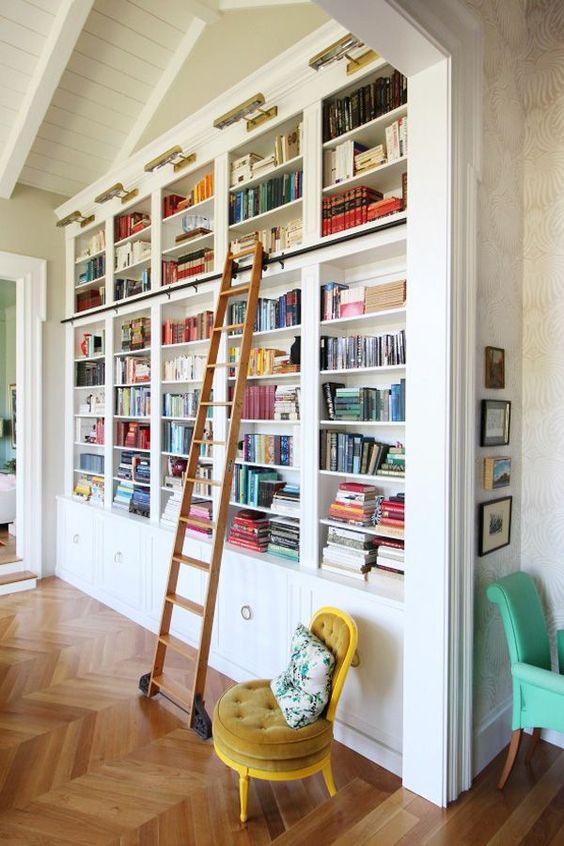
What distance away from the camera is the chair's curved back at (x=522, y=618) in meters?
2.19

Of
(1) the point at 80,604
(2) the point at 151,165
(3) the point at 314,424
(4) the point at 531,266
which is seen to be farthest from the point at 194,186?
(1) the point at 80,604

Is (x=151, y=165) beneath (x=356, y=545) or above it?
above

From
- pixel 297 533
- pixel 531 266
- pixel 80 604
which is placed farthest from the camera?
pixel 80 604

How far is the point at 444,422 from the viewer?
2061mm

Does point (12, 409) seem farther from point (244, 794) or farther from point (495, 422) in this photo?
point (495, 422)

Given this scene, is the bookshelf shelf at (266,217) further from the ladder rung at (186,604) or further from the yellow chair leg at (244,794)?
the yellow chair leg at (244,794)

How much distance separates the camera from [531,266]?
8.42 ft

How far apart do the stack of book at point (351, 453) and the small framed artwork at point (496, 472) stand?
0.43 m

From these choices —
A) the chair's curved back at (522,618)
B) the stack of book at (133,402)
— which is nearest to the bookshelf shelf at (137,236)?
the stack of book at (133,402)

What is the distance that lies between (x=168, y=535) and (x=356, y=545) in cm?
158

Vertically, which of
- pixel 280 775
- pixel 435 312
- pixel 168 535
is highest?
pixel 435 312

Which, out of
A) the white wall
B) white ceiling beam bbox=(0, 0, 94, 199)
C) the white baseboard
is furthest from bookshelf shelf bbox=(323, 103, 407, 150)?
the white wall

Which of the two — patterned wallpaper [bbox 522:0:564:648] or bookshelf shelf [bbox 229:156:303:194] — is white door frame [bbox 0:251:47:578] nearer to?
bookshelf shelf [bbox 229:156:303:194]

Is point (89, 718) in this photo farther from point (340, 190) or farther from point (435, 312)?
point (340, 190)
